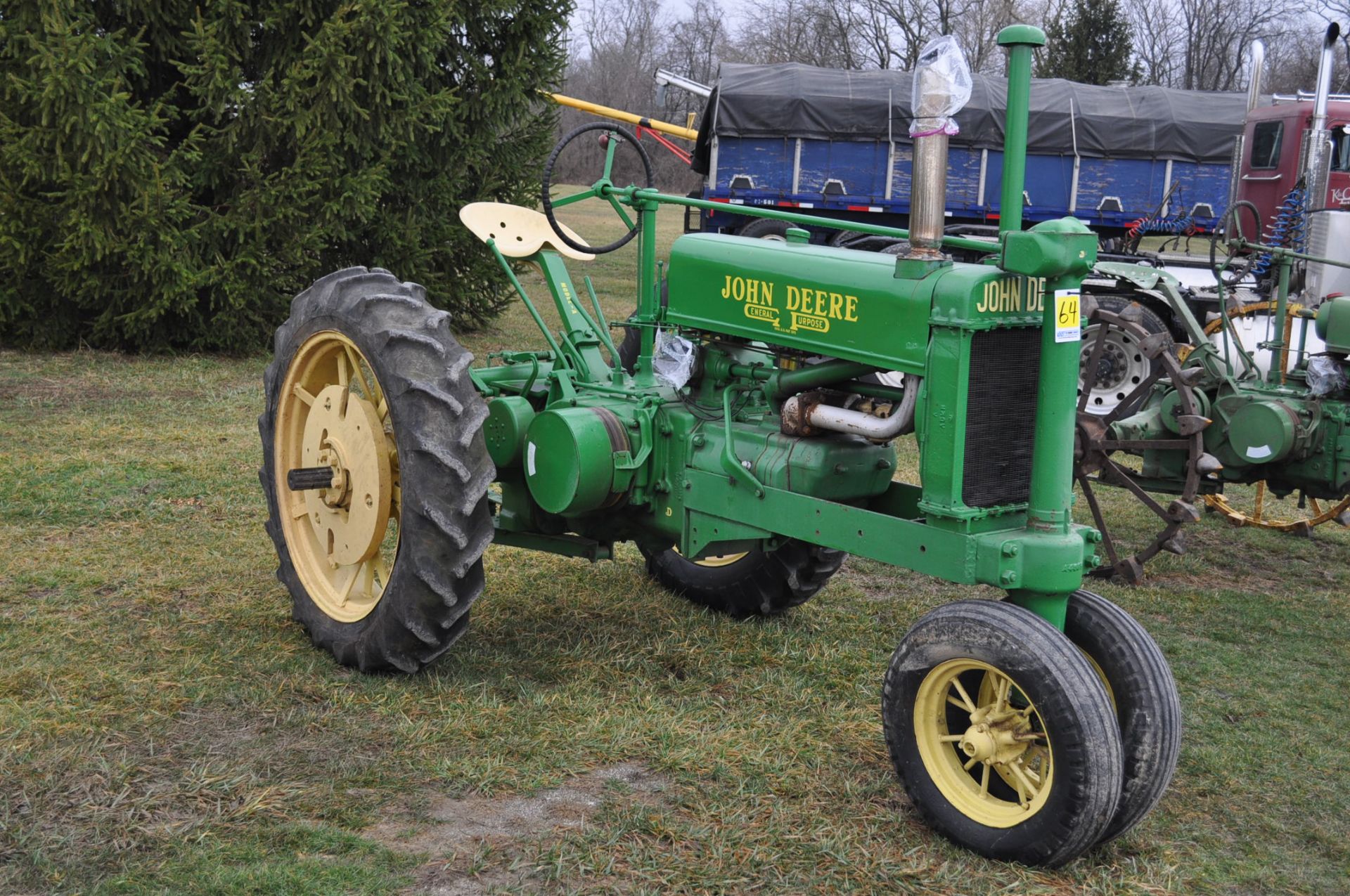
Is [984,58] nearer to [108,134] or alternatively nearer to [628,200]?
[108,134]

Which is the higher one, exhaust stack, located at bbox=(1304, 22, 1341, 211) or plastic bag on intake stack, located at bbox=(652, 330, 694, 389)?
exhaust stack, located at bbox=(1304, 22, 1341, 211)

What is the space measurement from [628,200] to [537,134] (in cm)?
767

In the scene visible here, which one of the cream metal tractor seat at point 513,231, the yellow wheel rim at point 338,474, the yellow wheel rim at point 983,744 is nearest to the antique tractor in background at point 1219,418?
the yellow wheel rim at point 983,744

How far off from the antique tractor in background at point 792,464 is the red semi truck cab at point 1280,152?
900 centimetres

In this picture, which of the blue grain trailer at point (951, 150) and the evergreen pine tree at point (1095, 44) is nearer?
the blue grain trailer at point (951, 150)

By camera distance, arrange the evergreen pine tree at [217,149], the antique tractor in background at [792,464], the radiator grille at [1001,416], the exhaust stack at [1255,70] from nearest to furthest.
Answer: the antique tractor in background at [792,464] < the radiator grille at [1001,416] < the evergreen pine tree at [217,149] < the exhaust stack at [1255,70]

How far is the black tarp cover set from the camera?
13.7m

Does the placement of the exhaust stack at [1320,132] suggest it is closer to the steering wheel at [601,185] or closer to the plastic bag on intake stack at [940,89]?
the steering wheel at [601,185]

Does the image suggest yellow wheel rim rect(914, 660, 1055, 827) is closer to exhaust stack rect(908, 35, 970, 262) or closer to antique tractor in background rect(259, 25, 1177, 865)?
antique tractor in background rect(259, 25, 1177, 865)

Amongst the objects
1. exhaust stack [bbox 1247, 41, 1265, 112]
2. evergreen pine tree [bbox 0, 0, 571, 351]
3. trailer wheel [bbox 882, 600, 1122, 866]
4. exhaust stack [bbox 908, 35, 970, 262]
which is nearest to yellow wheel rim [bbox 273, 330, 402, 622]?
→ trailer wheel [bbox 882, 600, 1122, 866]

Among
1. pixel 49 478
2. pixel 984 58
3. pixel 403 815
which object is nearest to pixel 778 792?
pixel 403 815

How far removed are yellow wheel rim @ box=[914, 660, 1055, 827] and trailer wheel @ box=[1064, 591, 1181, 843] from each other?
20 cm

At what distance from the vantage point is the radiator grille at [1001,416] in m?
3.21

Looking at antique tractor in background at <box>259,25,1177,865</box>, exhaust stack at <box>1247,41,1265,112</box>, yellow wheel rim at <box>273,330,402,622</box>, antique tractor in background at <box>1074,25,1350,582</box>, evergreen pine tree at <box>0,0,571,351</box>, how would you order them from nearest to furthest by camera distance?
Answer: antique tractor in background at <box>259,25,1177,865</box> → yellow wheel rim at <box>273,330,402,622</box> → antique tractor in background at <box>1074,25,1350,582</box> → evergreen pine tree at <box>0,0,571,351</box> → exhaust stack at <box>1247,41,1265,112</box>
